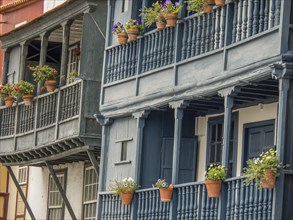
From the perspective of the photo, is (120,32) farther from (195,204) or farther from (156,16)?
(195,204)

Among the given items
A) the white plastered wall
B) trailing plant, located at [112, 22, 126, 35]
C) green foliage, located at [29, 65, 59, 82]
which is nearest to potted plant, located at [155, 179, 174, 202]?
the white plastered wall

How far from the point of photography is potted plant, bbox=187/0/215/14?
21.7 meters

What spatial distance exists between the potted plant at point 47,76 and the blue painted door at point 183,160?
16.8 ft

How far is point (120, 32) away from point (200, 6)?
349 cm

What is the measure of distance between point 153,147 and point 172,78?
78.5 inches

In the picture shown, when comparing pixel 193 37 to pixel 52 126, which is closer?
pixel 193 37

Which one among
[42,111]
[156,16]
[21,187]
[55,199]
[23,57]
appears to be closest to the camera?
[156,16]

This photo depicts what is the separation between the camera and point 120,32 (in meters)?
25.0

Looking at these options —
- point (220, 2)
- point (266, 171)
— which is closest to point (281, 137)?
point (266, 171)

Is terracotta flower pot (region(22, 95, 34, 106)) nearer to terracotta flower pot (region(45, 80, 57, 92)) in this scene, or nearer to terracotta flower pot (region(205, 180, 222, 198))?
terracotta flower pot (region(45, 80, 57, 92))

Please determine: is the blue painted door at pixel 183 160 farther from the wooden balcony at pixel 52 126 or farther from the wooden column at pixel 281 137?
the wooden column at pixel 281 137

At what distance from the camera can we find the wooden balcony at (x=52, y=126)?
26672mm

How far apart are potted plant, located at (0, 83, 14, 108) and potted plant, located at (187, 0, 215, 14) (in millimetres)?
9621

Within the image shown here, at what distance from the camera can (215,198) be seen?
2092 centimetres
